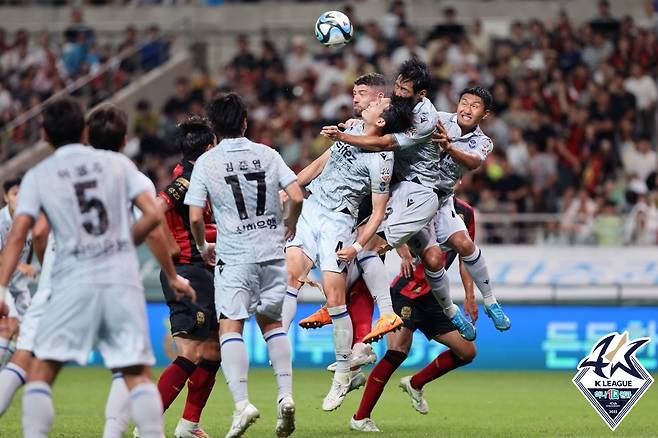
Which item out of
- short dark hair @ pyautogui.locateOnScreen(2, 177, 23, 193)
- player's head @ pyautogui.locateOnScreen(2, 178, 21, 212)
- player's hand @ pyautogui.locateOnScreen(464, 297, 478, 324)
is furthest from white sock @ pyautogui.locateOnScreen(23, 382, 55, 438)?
short dark hair @ pyautogui.locateOnScreen(2, 177, 23, 193)

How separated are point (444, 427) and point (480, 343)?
7.35 metres

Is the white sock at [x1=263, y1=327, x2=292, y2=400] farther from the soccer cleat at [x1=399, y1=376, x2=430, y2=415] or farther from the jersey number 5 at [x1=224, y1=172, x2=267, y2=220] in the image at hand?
the soccer cleat at [x1=399, y1=376, x2=430, y2=415]

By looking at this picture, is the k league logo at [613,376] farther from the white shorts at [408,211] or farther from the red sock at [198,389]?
the red sock at [198,389]

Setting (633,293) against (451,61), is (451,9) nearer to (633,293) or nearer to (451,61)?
(451,61)

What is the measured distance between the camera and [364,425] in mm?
10742

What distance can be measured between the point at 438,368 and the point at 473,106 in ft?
8.22

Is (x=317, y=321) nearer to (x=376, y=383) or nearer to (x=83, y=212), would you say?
(x=376, y=383)

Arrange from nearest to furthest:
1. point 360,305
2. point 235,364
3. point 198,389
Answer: point 235,364 < point 198,389 < point 360,305

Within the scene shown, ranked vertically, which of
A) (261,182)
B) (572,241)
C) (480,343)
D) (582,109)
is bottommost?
(480,343)

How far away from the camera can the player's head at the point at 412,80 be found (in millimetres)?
10484

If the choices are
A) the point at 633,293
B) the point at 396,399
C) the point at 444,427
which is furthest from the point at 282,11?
the point at 444,427

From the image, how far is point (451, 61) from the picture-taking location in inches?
944

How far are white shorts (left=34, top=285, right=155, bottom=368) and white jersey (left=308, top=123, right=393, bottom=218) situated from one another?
367 centimetres

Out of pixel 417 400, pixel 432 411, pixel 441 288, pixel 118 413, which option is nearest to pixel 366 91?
pixel 441 288
